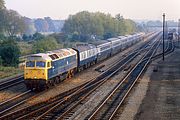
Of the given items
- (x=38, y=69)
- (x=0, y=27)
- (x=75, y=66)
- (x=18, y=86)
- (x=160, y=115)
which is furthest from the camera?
(x=0, y=27)

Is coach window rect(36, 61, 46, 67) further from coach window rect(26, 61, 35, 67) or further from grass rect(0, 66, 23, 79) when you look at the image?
grass rect(0, 66, 23, 79)

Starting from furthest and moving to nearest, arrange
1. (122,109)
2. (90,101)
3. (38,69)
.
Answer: (38,69)
(90,101)
(122,109)

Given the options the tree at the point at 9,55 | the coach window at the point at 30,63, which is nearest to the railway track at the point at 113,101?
the coach window at the point at 30,63

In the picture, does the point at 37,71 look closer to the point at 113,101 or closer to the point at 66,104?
the point at 66,104

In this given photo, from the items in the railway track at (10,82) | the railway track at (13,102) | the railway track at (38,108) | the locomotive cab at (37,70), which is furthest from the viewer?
the railway track at (10,82)

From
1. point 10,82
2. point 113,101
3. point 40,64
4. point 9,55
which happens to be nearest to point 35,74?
point 40,64

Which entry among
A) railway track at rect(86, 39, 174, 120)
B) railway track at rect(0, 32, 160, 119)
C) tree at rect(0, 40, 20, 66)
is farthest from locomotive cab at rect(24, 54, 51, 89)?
tree at rect(0, 40, 20, 66)

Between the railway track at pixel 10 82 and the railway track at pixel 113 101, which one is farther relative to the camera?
the railway track at pixel 10 82

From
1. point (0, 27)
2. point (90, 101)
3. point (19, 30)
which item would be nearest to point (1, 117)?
point (90, 101)

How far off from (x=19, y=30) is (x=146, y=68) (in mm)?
79853

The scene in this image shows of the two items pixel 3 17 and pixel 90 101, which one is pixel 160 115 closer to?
pixel 90 101

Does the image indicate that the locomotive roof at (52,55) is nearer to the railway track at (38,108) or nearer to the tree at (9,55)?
the railway track at (38,108)

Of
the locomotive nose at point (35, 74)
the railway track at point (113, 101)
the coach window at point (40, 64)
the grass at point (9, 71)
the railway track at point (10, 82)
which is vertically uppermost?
the coach window at point (40, 64)

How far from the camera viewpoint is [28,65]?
1208 inches
